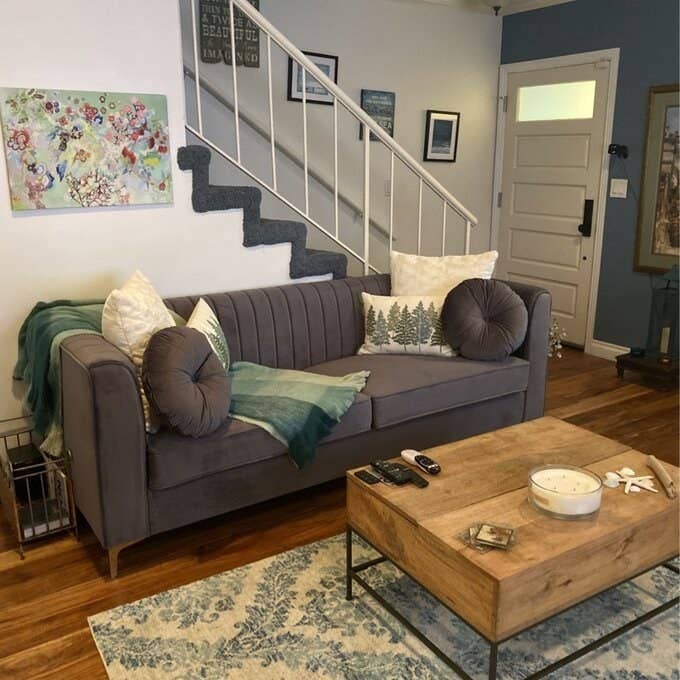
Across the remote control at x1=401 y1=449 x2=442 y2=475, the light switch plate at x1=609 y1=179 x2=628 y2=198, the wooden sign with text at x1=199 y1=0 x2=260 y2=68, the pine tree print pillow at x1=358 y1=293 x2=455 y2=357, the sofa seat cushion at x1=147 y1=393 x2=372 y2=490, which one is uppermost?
the wooden sign with text at x1=199 y1=0 x2=260 y2=68

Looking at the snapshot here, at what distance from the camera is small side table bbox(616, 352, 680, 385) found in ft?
13.6

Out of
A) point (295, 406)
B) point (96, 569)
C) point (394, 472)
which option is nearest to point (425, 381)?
point (295, 406)

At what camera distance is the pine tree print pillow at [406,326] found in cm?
322

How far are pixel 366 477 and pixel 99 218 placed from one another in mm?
1693

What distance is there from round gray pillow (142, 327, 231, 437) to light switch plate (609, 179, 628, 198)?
11.1 ft

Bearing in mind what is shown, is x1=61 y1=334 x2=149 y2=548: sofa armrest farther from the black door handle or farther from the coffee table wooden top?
the black door handle

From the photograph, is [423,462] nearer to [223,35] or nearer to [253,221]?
[253,221]

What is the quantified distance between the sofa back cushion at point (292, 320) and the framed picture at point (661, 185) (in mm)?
2092

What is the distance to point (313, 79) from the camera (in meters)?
4.39

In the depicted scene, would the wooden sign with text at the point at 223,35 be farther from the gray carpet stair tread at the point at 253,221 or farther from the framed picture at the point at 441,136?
the framed picture at the point at 441,136

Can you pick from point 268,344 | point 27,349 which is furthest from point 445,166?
point 27,349

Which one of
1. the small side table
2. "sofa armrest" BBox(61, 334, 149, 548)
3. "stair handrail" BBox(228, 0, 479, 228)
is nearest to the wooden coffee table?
"sofa armrest" BBox(61, 334, 149, 548)

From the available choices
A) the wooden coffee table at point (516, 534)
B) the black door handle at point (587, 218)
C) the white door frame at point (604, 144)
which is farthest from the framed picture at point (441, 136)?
the wooden coffee table at point (516, 534)

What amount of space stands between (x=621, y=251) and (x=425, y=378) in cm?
248
